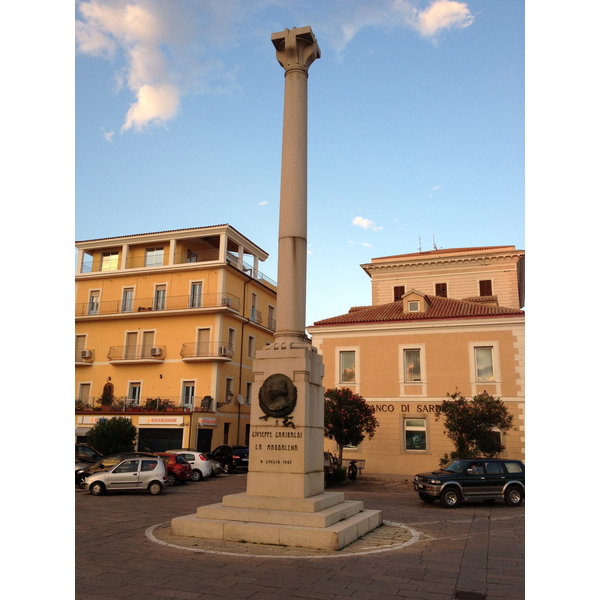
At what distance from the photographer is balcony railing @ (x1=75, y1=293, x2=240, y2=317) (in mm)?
40062

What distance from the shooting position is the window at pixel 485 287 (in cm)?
3916

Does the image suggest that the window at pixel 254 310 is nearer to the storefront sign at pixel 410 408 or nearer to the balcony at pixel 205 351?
the balcony at pixel 205 351

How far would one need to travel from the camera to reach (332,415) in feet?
82.6

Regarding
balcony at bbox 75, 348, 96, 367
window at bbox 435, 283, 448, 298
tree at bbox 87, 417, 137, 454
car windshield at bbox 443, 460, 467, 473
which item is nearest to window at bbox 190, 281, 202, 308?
balcony at bbox 75, 348, 96, 367

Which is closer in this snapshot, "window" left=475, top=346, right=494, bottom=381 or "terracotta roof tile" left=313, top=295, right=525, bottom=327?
"window" left=475, top=346, right=494, bottom=381

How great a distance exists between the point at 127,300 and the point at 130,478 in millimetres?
24779

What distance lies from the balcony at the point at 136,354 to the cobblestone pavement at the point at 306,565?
26.5 metres

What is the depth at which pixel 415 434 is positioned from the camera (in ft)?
95.3

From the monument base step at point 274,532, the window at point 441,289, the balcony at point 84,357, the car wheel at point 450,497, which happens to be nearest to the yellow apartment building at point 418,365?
the window at point 441,289

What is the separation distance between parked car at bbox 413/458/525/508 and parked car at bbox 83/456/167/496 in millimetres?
9527

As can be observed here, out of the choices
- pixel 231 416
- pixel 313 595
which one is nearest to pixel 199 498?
pixel 313 595

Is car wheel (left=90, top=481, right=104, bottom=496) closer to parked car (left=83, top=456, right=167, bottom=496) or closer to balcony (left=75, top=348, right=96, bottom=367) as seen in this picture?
parked car (left=83, top=456, right=167, bottom=496)

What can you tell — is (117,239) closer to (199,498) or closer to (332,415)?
(332,415)

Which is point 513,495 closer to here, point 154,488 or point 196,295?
point 154,488
